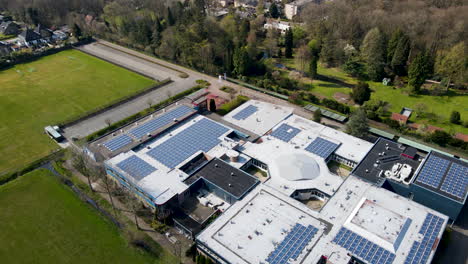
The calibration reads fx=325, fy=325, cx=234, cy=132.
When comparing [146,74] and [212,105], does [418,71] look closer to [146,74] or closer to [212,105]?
[212,105]

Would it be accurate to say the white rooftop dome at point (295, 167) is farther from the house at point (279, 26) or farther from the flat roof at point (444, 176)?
the house at point (279, 26)

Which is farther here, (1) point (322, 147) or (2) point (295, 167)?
(1) point (322, 147)

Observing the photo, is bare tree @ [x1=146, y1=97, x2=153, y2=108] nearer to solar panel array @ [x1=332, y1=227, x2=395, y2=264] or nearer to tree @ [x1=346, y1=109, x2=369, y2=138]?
tree @ [x1=346, y1=109, x2=369, y2=138]

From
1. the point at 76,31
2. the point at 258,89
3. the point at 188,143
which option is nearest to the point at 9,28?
the point at 76,31

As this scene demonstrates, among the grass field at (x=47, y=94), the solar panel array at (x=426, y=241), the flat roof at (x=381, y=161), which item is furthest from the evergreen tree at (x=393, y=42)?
the grass field at (x=47, y=94)

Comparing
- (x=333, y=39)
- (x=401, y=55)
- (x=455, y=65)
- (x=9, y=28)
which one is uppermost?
(x=333, y=39)

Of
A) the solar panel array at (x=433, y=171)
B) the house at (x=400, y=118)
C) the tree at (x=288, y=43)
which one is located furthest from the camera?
the tree at (x=288, y=43)

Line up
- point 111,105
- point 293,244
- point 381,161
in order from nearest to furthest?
1. point 293,244
2. point 381,161
3. point 111,105

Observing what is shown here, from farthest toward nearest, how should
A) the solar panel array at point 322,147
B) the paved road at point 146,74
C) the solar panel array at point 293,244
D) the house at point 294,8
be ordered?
the house at point 294,8, the paved road at point 146,74, the solar panel array at point 322,147, the solar panel array at point 293,244
